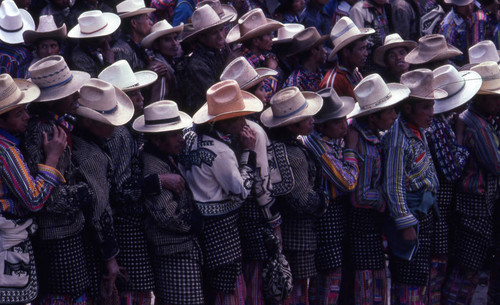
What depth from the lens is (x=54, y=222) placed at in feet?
19.0

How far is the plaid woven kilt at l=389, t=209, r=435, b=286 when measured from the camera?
7.43m

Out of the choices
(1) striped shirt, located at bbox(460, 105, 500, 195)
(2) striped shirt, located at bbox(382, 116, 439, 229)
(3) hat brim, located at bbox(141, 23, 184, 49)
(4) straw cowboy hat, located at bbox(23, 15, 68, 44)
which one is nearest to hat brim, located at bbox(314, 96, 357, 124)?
(2) striped shirt, located at bbox(382, 116, 439, 229)

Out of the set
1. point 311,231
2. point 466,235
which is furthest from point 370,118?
point 466,235

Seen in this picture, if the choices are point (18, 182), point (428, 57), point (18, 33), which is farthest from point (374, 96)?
point (18, 33)

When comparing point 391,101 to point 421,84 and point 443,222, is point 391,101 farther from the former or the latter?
point 443,222

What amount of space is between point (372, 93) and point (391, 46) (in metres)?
2.26

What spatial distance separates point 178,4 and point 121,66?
109 inches

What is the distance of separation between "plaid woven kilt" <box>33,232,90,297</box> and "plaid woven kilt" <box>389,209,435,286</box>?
2952mm

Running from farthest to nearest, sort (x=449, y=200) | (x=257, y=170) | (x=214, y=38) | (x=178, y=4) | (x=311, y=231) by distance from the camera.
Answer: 1. (x=178, y=4)
2. (x=214, y=38)
3. (x=449, y=200)
4. (x=311, y=231)
5. (x=257, y=170)

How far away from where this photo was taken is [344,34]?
8.71 m

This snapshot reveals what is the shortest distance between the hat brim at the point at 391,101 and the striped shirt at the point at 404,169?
216 millimetres

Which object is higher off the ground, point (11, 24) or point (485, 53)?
point (11, 24)

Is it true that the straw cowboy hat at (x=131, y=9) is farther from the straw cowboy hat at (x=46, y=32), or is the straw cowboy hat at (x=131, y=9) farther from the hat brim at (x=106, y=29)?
the straw cowboy hat at (x=46, y=32)

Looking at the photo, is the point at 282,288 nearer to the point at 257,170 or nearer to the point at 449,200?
the point at 257,170
